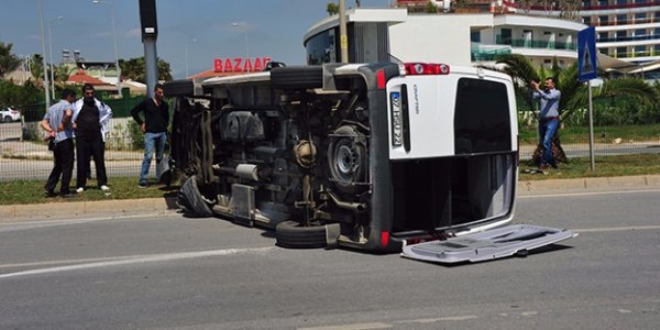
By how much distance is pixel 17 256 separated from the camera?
8125 millimetres

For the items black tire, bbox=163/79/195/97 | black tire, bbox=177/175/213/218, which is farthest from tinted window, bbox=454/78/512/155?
black tire, bbox=177/175/213/218

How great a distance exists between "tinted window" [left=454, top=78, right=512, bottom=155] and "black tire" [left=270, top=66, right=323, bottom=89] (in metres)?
1.48

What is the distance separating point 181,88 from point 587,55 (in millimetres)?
8064

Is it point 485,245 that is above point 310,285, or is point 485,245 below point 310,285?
above

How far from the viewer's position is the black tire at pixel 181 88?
1002 cm

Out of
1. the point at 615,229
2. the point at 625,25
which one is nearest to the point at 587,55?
the point at 615,229

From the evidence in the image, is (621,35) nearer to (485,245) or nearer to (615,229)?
(615,229)

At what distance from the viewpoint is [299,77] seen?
24.7 ft

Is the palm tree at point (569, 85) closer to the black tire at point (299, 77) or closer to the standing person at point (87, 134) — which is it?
the standing person at point (87, 134)

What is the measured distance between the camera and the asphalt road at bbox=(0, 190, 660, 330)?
5.25m

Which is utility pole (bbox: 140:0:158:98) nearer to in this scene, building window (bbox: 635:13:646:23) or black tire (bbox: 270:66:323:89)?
black tire (bbox: 270:66:323:89)

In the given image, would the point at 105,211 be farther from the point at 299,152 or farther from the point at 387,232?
the point at 387,232

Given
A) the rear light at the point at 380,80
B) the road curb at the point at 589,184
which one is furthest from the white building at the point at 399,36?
the rear light at the point at 380,80

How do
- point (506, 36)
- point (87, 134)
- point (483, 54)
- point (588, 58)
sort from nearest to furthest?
point (87, 134) < point (588, 58) < point (483, 54) < point (506, 36)
